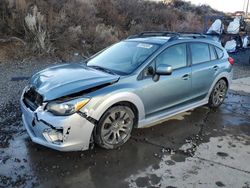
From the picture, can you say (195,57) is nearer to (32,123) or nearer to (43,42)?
(32,123)

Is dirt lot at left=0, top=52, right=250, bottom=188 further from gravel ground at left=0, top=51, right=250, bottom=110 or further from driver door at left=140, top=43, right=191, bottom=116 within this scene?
gravel ground at left=0, top=51, right=250, bottom=110

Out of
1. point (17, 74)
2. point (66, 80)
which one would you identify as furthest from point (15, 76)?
point (66, 80)

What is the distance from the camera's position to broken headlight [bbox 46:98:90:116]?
4281 mm

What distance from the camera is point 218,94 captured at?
22.6 feet

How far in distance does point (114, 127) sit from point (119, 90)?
0.58 metres

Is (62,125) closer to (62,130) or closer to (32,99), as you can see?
(62,130)

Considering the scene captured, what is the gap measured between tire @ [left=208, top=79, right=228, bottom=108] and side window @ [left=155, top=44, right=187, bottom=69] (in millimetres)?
1296

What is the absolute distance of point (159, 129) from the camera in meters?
5.74

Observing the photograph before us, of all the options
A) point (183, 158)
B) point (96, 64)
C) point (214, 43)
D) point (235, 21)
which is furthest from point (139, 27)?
point (183, 158)

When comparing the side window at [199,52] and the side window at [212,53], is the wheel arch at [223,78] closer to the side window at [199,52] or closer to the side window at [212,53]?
the side window at [212,53]

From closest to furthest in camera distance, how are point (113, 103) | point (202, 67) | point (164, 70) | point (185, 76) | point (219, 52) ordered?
point (113, 103) < point (164, 70) < point (185, 76) < point (202, 67) < point (219, 52)

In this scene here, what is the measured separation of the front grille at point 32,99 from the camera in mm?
4559

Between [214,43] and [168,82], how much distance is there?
1974 millimetres

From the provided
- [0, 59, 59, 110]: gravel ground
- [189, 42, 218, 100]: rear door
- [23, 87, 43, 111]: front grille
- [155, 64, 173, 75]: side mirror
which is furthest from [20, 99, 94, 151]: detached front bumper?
[189, 42, 218, 100]: rear door
